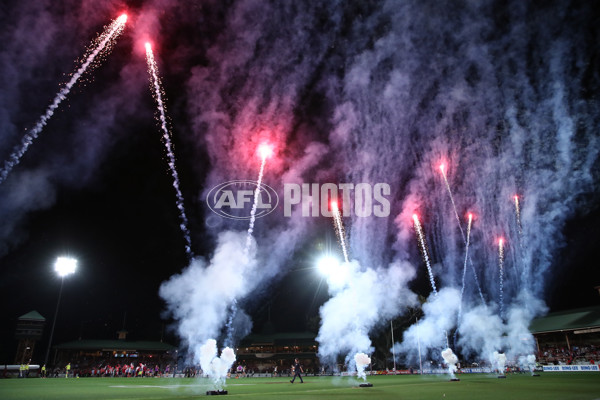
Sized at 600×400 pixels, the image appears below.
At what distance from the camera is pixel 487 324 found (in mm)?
Result: 48156

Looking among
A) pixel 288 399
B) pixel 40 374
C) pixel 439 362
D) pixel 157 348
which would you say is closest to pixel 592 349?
pixel 439 362

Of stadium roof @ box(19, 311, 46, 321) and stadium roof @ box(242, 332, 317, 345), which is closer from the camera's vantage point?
stadium roof @ box(19, 311, 46, 321)

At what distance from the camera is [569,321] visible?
3872 cm

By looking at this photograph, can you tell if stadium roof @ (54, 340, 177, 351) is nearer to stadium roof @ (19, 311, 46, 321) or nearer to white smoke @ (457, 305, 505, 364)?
stadium roof @ (19, 311, 46, 321)

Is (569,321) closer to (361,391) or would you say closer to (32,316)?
(361,391)

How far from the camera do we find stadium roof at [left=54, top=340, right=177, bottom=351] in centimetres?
6112

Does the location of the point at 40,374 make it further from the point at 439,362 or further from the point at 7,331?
the point at 439,362

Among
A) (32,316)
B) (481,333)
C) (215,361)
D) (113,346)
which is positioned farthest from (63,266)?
(481,333)

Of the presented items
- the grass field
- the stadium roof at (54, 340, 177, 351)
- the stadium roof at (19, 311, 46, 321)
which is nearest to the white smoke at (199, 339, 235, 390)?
the grass field

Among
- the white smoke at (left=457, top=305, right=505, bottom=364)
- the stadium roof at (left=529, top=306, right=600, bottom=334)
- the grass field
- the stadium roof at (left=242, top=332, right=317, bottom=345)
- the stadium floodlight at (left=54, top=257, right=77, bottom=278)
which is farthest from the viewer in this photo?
the stadium roof at (left=242, top=332, right=317, bottom=345)

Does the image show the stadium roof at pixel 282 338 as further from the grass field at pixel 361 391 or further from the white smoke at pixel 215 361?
the white smoke at pixel 215 361

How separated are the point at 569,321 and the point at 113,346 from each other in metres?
64.7

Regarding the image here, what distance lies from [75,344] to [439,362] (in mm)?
56455

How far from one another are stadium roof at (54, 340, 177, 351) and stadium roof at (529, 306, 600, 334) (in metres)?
57.0
